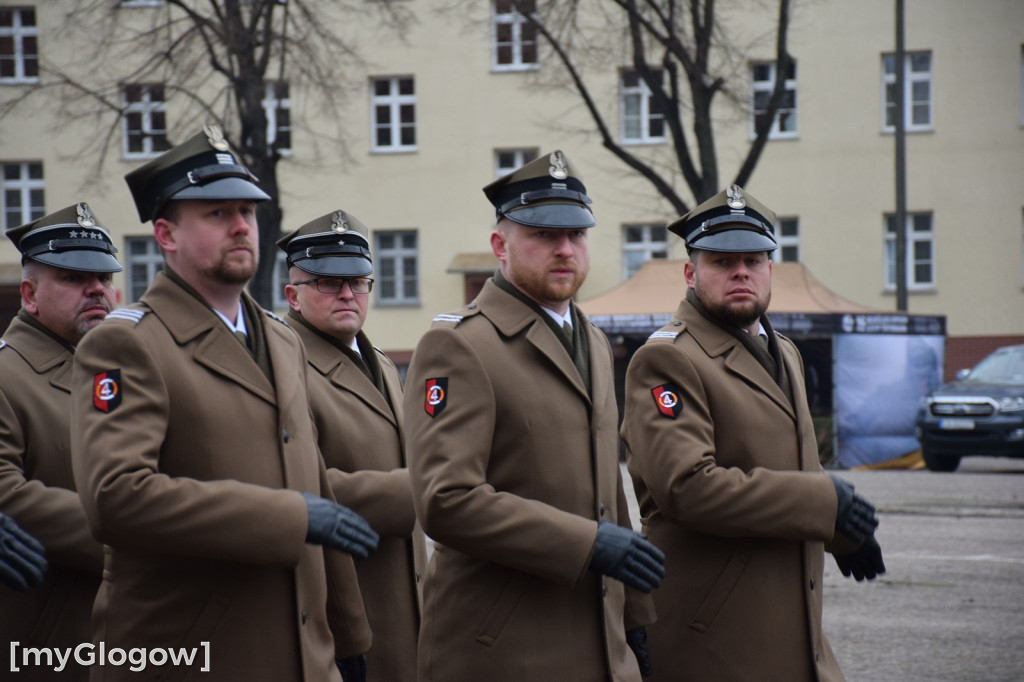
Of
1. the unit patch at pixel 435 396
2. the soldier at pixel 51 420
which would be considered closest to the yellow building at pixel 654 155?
the soldier at pixel 51 420

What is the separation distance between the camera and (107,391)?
10.8ft

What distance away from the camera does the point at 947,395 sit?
60.8 feet

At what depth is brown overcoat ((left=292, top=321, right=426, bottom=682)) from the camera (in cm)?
493

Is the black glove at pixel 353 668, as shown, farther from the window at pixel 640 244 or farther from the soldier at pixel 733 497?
the window at pixel 640 244

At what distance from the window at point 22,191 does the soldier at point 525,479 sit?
3245cm

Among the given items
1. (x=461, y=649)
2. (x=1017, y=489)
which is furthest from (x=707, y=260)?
(x=1017, y=489)

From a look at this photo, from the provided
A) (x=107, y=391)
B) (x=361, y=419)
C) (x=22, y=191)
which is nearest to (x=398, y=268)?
(x=22, y=191)

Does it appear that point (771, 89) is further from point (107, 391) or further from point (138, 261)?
point (107, 391)

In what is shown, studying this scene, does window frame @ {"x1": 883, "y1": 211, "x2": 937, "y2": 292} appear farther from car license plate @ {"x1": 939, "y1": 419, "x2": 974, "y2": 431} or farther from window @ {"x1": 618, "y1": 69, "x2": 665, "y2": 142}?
car license plate @ {"x1": 939, "y1": 419, "x2": 974, "y2": 431}

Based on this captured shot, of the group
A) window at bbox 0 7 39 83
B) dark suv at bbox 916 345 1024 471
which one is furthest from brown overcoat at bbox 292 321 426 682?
window at bbox 0 7 39 83

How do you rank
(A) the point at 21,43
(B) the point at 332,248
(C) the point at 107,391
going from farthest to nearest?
(A) the point at 21,43 < (B) the point at 332,248 < (C) the point at 107,391

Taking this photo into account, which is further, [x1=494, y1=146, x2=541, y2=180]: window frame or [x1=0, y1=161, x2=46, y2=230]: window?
[x1=0, y1=161, x2=46, y2=230]: window

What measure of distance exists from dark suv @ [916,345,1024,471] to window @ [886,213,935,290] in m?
12.1

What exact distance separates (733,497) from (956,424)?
15433 millimetres
